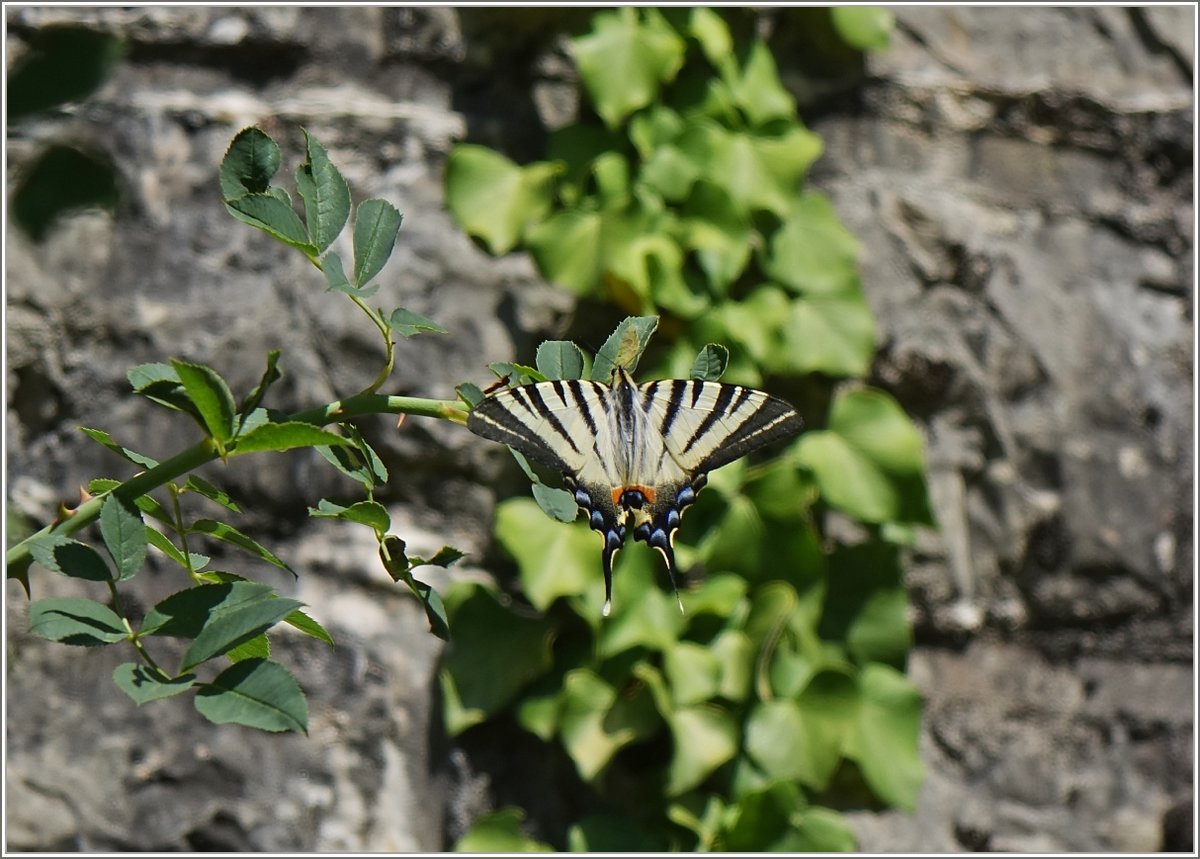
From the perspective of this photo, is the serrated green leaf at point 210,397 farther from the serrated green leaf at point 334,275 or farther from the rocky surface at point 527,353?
the rocky surface at point 527,353

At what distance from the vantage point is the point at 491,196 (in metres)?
1.53

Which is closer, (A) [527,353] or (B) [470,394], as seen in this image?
(B) [470,394]

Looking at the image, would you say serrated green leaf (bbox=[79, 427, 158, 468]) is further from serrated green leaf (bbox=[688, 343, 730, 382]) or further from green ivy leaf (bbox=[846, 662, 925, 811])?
green ivy leaf (bbox=[846, 662, 925, 811])

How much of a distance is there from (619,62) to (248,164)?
41.4 inches

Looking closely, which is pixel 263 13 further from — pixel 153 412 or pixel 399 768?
pixel 399 768

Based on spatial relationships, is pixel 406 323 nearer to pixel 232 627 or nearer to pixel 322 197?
pixel 322 197

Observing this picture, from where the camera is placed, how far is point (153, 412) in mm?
1433

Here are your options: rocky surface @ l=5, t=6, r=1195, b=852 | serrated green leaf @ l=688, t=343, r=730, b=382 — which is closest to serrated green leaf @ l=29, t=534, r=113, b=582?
serrated green leaf @ l=688, t=343, r=730, b=382

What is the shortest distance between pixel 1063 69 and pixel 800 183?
523 mm

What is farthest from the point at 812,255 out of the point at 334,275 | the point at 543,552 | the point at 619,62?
the point at 334,275

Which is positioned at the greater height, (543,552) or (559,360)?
(559,360)

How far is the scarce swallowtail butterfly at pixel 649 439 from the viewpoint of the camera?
731mm

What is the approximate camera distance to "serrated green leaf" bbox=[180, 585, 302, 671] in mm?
555

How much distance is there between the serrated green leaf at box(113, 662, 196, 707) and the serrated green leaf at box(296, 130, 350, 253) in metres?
0.23
